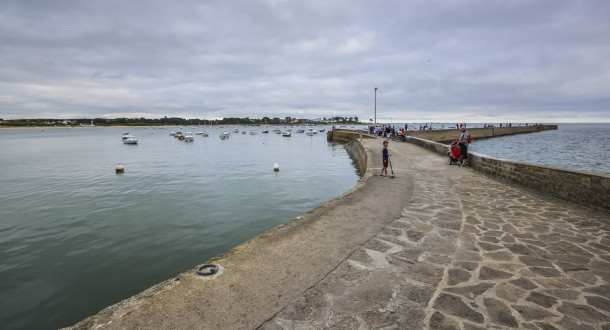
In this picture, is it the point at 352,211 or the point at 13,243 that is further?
the point at 13,243

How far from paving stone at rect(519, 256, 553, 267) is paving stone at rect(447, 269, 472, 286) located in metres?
1.13

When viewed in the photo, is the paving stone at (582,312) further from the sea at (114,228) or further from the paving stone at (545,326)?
the sea at (114,228)

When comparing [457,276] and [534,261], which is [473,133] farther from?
[457,276]

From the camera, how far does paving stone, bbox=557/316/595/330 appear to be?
286 centimetres

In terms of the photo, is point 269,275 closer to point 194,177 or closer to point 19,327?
point 19,327

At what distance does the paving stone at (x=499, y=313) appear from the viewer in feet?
9.72

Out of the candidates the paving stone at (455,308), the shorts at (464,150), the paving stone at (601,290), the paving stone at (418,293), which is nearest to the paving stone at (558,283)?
the paving stone at (601,290)

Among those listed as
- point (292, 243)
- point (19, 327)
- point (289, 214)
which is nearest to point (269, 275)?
point (292, 243)

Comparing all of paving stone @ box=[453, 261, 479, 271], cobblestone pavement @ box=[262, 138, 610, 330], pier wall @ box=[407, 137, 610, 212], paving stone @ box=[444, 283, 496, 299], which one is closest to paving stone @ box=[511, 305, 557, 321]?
cobblestone pavement @ box=[262, 138, 610, 330]

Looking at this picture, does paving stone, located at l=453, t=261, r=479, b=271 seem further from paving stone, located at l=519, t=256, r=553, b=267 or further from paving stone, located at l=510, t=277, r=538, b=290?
paving stone, located at l=519, t=256, r=553, b=267

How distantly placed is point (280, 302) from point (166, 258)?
601 centimetres

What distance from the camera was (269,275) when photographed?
3.98 meters

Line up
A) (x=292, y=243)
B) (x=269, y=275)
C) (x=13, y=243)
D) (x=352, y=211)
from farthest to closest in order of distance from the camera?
(x=13, y=243), (x=352, y=211), (x=292, y=243), (x=269, y=275)

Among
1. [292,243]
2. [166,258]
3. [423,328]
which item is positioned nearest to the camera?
[423,328]
